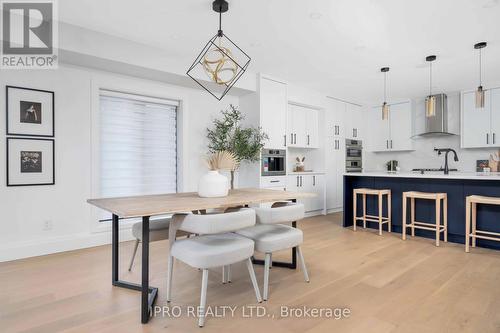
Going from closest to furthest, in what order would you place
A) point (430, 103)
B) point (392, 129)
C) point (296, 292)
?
point (296, 292), point (430, 103), point (392, 129)

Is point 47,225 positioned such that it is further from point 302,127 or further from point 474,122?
point 474,122

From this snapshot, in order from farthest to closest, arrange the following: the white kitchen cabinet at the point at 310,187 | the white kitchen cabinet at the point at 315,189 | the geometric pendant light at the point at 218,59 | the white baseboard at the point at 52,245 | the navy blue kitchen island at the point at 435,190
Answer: the white kitchen cabinet at the point at 315,189 → the white kitchen cabinet at the point at 310,187 → the navy blue kitchen island at the point at 435,190 → the white baseboard at the point at 52,245 → the geometric pendant light at the point at 218,59

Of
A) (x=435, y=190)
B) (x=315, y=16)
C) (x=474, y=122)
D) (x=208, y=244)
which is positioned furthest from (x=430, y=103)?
(x=208, y=244)

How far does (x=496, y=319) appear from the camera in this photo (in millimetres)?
1968

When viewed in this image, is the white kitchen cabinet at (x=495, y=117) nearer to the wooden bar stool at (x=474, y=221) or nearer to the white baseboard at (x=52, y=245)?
the wooden bar stool at (x=474, y=221)

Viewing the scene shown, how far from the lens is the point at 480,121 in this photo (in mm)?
5449

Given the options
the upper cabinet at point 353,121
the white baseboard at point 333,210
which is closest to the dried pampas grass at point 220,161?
the white baseboard at point 333,210

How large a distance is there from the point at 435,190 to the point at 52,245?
16.4ft

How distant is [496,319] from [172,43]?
3.99m

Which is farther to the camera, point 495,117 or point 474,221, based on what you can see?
point 495,117

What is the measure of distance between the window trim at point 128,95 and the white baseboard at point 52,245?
0.10 m

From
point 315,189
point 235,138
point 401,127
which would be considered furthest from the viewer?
point 401,127

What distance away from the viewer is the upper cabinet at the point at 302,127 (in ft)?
18.2

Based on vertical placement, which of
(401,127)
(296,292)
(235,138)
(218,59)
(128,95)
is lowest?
(296,292)
